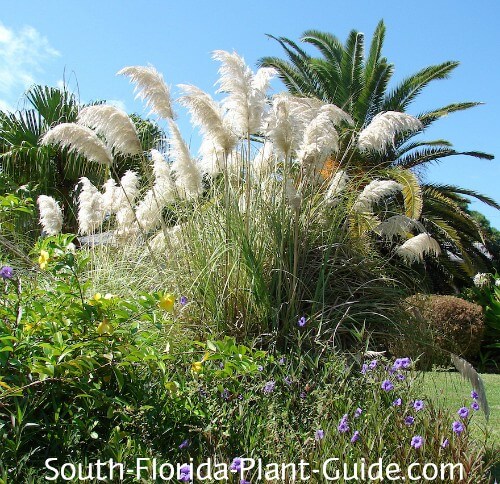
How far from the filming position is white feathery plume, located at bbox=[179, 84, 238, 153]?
4639 mm

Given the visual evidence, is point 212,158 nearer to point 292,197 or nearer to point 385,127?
point 292,197

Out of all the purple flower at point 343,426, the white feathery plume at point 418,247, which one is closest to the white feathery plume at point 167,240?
the white feathery plume at point 418,247

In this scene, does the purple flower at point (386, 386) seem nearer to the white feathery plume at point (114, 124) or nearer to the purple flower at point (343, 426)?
the purple flower at point (343, 426)

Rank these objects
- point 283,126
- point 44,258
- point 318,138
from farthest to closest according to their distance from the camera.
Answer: point 318,138 < point 283,126 < point 44,258

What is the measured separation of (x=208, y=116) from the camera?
4.68m

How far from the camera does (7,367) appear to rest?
2771 millimetres

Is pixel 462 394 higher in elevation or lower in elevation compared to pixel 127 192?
lower

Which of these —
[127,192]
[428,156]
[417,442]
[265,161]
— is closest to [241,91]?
[265,161]

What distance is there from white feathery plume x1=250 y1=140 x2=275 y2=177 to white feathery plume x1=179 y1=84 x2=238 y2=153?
1.73 feet

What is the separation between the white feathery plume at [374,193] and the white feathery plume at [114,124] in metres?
1.82

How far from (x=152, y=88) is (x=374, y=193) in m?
1.93

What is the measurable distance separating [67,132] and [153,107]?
0.71 m

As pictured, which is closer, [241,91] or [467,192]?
[241,91]

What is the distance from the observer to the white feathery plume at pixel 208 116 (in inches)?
183
